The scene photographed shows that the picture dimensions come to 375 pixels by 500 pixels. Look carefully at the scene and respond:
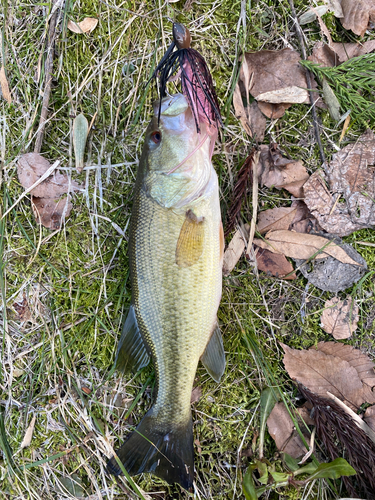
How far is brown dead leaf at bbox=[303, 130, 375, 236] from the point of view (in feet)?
9.09

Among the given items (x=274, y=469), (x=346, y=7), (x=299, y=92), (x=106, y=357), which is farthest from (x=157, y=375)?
(x=346, y=7)

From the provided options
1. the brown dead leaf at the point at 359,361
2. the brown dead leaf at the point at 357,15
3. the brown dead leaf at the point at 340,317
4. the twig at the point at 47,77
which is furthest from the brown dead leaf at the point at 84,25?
the brown dead leaf at the point at 359,361

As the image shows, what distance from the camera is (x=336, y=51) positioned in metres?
2.81

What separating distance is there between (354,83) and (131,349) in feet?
8.53

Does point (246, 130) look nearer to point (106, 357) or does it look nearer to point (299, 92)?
point (299, 92)

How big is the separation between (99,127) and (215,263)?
1425 millimetres

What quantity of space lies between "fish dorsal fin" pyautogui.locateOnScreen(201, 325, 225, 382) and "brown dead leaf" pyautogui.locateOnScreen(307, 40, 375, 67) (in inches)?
86.5

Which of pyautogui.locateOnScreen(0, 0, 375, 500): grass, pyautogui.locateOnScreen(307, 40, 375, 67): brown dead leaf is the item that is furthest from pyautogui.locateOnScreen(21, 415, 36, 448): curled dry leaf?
pyautogui.locateOnScreen(307, 40, 375, 67): brown dead leaf

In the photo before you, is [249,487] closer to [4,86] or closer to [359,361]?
[359,361]

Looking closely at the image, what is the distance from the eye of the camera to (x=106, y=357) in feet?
9.13

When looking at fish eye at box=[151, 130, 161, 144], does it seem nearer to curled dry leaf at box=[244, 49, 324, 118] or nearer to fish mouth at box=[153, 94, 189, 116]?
fish mouth at box=[153, 94, 189, 116]

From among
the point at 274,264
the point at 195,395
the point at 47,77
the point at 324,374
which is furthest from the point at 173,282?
the point at 47,77

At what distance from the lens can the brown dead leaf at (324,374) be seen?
8.84ft

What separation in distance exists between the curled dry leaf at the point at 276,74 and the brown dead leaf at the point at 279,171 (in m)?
0.38
